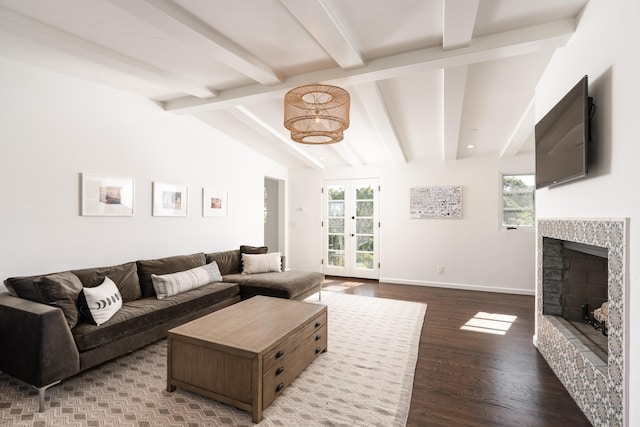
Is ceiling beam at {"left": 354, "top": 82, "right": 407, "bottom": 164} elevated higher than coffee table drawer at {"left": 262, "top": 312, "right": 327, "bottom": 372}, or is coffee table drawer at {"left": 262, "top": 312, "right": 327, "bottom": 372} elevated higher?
ceiling beam at {"left": 354, "top": 82, "right": 407, "bottom": 164}

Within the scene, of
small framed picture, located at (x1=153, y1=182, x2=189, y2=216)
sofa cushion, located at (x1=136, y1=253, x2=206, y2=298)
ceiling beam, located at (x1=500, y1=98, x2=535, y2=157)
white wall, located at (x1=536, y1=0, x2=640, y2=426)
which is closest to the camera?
white wall, located at (x1=536, y1=0, x2=640, y2=426)

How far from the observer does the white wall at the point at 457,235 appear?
5262 mm

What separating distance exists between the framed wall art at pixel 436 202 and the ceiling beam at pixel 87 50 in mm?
4111

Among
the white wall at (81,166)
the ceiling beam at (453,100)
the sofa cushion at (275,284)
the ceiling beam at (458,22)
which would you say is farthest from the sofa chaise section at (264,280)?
the ceiling beam at (458,22)

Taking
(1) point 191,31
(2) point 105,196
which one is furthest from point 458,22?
(2) point 105,196

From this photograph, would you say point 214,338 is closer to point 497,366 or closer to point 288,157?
point 497,366

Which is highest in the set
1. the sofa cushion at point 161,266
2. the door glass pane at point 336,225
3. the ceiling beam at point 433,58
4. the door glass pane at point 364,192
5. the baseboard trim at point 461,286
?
the ceiling beam at point 433,58

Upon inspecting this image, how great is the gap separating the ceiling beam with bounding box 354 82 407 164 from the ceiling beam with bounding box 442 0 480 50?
3.03ft

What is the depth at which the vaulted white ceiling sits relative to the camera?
2.13 meters

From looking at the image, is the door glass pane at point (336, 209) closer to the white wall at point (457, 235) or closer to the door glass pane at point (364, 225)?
the door glass pane at point (364, 225)

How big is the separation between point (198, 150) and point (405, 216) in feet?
12.6

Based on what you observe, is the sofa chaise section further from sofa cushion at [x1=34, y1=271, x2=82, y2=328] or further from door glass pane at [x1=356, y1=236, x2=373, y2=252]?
door glass pane at [x1=356, y1=236, x2=373, y2=252]

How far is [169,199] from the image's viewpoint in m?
4.08

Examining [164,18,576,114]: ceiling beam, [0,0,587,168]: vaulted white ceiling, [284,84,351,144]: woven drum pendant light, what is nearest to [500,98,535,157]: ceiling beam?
[0,0,587,168]: vaulted white ceiling
